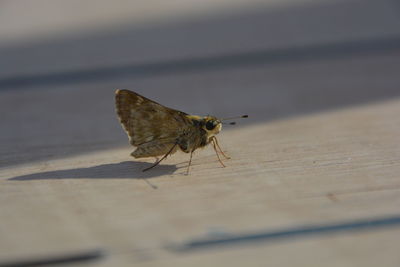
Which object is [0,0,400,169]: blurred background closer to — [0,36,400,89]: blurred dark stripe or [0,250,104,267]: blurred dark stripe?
[0,36,400,89]: blurred dark stripe

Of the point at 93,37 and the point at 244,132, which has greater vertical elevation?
the point at 93,37

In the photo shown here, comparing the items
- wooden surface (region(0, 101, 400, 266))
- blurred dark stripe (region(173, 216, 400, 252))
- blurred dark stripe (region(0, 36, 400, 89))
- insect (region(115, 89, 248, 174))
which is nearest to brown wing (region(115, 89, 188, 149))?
insect (region(115, 89, 248, 174))

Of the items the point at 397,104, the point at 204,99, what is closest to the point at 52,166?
the point at 204,99

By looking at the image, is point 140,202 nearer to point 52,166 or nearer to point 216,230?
point 216,230

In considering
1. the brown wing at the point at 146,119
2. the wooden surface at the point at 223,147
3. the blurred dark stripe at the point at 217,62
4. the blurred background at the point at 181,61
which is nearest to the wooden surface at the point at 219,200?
the wooden surface at the point at 223,147

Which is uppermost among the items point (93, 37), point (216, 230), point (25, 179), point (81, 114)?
point (93, 37)

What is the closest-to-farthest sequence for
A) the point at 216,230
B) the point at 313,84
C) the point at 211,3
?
the point at 216,230
the point at 313,84
the point at 211,3

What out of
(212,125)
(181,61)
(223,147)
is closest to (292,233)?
(223,147)
